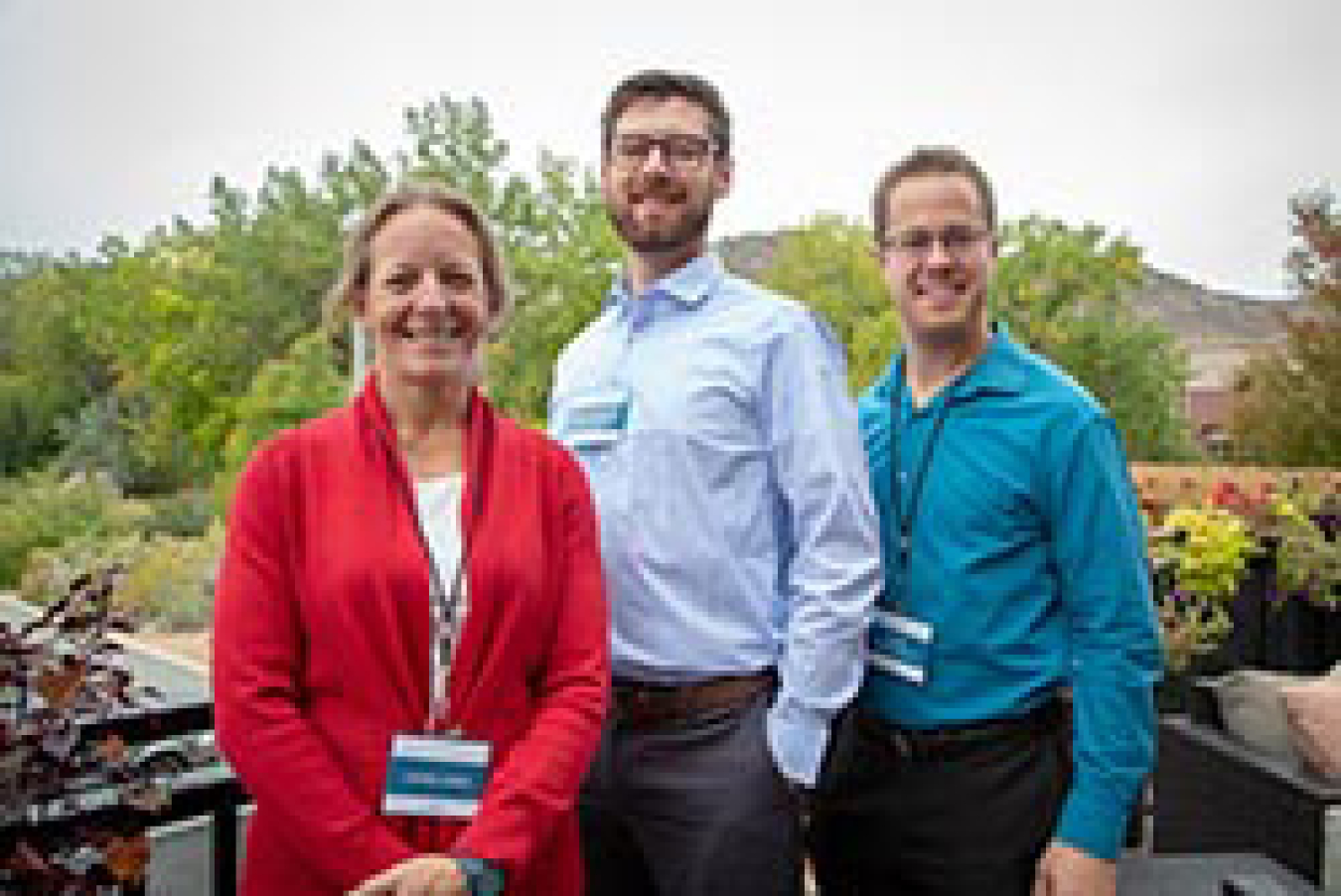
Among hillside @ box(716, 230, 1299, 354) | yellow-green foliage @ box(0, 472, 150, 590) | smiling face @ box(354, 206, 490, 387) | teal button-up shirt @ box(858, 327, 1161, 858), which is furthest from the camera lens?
hillside @ box(716, 230, 1299, 354)

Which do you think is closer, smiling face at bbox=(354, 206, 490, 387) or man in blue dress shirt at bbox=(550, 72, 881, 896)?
smiling face at bbox=(354, 206, 490, 387)

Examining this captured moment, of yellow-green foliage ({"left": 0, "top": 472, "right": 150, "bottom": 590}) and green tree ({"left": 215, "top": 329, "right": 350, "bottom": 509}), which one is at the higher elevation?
green tree ({"left": 215, "top": 329, "right": 350, "bottom": 509})

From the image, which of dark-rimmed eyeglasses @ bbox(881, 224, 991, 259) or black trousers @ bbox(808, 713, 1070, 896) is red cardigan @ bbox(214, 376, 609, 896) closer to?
black trousers @ bbox(808, 713, 1070, 896)

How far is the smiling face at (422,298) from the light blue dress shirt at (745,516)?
383mm

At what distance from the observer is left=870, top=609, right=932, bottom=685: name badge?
1.81 metres

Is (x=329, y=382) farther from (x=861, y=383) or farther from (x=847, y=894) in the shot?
(x=847, y=894)

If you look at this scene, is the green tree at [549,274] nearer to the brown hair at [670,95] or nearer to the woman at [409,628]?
the brown hair at [670,95]

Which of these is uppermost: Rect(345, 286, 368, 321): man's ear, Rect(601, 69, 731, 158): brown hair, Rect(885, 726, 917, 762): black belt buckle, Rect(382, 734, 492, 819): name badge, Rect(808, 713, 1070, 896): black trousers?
Rect(601, 69, 731, 158): brown hair

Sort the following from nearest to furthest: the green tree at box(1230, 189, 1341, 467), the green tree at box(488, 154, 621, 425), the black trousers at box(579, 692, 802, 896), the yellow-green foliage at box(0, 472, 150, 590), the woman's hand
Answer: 1. the woman's hand
2. the black trousers at box(579, 692, 802, 896)
3. the yellow-green foliage at box(0, 472, 150, 590)
4. the green tree at box(488, 154, 621, 425)
5. the green tree at box(1230, 189, 1341, 467)

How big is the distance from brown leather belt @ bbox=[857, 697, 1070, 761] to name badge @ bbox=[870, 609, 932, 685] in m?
0.09

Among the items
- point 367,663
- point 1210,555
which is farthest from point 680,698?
point 1210,555

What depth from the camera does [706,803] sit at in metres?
1.81

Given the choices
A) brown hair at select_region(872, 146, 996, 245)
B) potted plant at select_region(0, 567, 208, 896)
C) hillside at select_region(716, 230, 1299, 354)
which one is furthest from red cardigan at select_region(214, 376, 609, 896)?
hillside at select_region(716, 230, 1299, 354)

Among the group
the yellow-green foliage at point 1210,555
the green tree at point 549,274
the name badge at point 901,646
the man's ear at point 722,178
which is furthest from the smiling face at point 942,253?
the green tree at point 549,274
